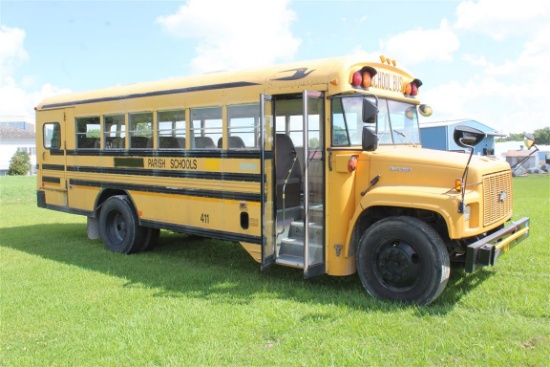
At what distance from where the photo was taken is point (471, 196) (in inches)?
191

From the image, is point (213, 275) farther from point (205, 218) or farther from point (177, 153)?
point (177, 153)

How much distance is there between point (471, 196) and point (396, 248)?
0.91 m

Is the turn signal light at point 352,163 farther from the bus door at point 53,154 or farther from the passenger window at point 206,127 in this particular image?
the bus door at point 53,154

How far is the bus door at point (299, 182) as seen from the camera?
5.46 metres

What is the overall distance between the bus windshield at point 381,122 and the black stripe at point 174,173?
3.92 feet

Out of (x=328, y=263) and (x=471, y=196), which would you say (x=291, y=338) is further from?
(x=471, y=196)

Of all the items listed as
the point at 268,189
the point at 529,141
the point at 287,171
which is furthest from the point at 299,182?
the point at 529,141

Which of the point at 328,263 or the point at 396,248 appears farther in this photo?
the point at 328,263

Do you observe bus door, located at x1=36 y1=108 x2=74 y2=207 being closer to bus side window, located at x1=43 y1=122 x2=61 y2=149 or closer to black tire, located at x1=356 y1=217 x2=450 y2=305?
bus side window, located at x1=43 y1=122 x2=61 y2=149

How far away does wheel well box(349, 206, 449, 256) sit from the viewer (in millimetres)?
5270

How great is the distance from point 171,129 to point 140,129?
2.49ft

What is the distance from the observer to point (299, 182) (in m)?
6.38

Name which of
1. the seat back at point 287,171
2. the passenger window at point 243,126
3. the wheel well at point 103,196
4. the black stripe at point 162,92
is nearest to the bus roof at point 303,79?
the black stripe at point 162,92

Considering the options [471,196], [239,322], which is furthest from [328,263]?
[471,196]
